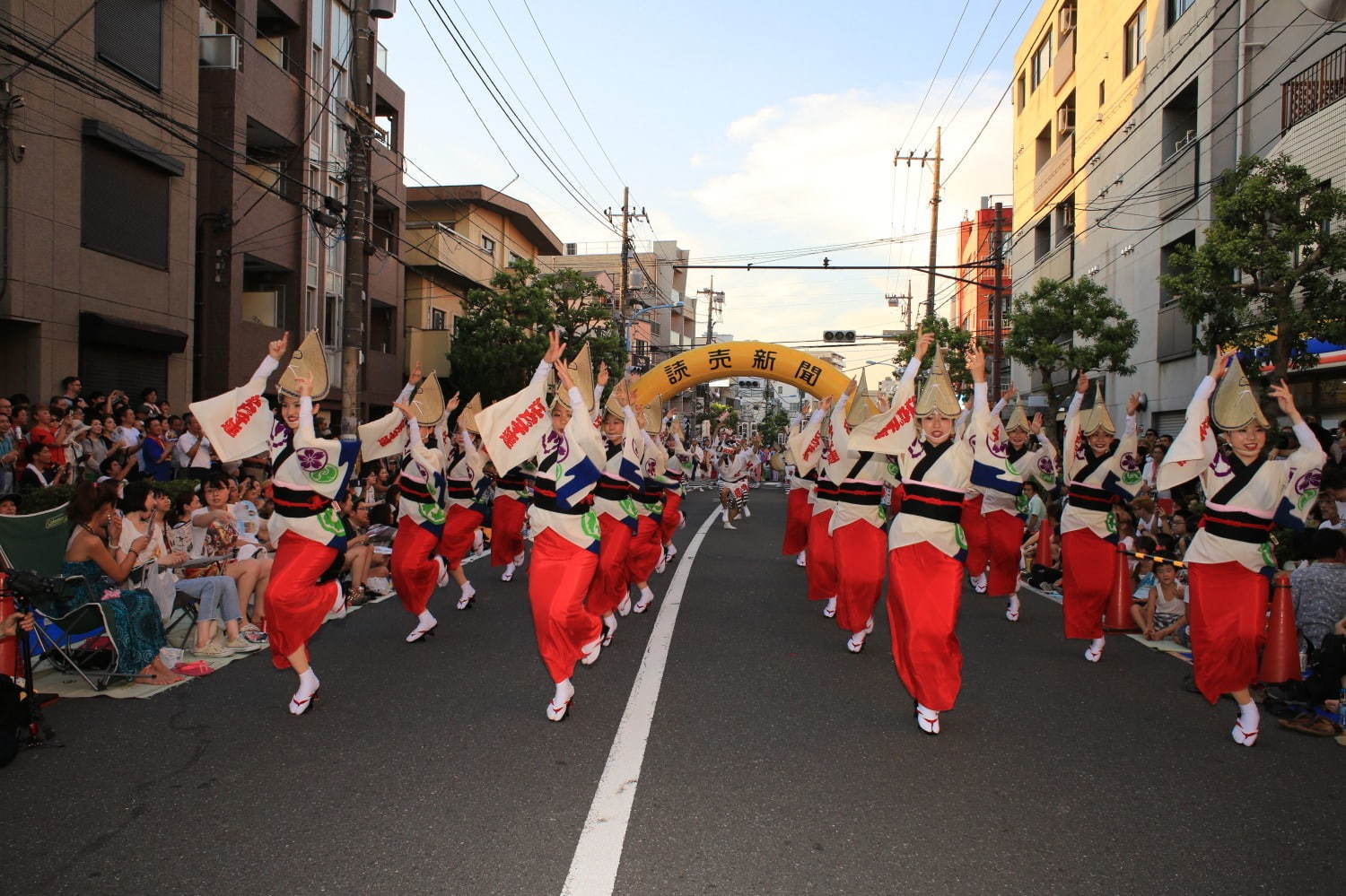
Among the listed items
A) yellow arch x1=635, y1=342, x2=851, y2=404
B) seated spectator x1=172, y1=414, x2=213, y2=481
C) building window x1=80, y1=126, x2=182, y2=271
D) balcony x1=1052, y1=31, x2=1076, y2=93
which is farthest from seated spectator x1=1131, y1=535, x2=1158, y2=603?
balcony x1=1052, y1=31, x2=1076, y2=93

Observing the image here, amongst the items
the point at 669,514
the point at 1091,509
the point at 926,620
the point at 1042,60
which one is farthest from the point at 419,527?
the point at 1042,60

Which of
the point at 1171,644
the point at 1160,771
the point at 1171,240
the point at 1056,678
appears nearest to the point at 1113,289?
the point at 1171,240

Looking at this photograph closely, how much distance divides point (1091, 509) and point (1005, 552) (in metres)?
1.99

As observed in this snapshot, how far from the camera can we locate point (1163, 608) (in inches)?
333

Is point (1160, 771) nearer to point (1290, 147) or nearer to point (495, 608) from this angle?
point (495, 608)

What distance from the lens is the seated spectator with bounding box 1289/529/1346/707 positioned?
5.71 m

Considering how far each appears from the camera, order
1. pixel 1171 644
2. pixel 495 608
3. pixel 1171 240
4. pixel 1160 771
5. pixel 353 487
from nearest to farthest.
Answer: pixel 1160 771 → pixel 1171 644 → pixel 495 608 → pixel 353 487 → pixel 1171 240

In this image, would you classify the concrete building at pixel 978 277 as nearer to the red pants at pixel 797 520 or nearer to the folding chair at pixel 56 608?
the red pants at pixel 797 520

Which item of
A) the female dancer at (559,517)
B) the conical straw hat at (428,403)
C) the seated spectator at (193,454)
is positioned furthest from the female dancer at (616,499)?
the seated spectator at (193,454)

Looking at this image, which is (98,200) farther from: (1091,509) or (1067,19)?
(1067,19)

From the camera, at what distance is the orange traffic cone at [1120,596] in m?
7.44

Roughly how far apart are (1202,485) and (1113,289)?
75.0ft

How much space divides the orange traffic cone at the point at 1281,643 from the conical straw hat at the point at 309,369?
5.99 meters

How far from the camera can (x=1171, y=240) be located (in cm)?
2238
